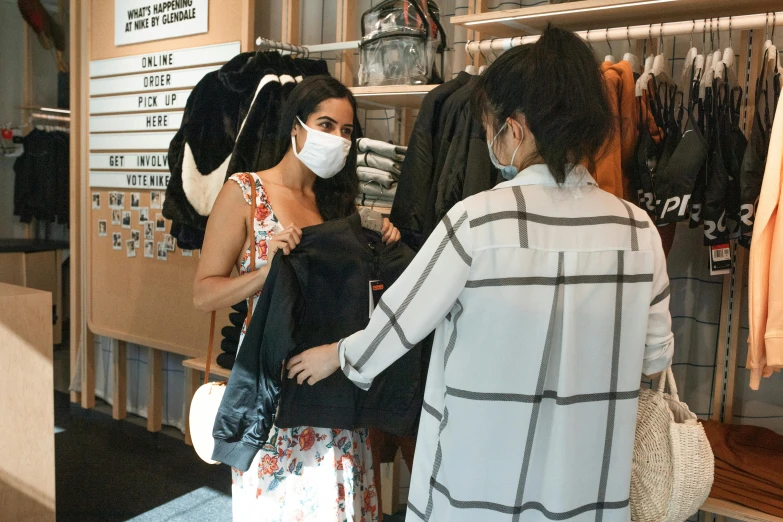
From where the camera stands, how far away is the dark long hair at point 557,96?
115 cm

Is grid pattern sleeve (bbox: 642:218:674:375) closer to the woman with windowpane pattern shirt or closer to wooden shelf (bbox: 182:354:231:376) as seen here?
the woman with windowpane pattern shirt

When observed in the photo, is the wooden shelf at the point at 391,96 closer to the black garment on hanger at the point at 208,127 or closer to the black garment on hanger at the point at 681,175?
the black garment on hanger at the point at 208,127

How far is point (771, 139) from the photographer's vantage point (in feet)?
5.69

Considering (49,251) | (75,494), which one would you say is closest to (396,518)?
(75,494)

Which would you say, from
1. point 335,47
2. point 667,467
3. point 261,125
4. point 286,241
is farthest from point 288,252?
point 335,47

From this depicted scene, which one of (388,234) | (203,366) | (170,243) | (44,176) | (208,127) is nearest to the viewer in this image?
(388,234)

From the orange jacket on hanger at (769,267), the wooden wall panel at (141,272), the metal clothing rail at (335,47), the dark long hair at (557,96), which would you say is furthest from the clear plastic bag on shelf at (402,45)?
the dark long hair at (557,96)

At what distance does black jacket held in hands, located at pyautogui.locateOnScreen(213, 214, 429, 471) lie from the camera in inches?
61.6

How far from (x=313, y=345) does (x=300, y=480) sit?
0.33 m

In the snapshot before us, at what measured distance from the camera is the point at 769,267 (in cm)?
177

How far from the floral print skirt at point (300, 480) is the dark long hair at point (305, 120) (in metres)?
0.58

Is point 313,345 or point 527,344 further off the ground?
point 527,344

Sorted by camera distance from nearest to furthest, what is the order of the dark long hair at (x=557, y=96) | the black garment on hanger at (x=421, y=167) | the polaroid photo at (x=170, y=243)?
the dark long hair at (x=557, y=96)
the black garment on hanger at (x=421, y=167)
the polaroid photo at (x=170, y=243)

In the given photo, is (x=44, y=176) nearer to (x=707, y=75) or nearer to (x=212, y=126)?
(x=212, y=126)
